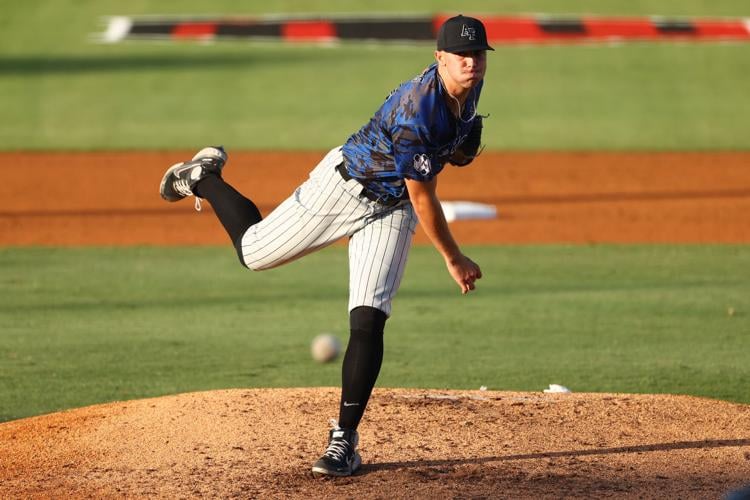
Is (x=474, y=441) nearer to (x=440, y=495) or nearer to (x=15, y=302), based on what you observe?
(x=440, y=495)

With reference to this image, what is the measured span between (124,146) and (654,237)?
30.2 feet

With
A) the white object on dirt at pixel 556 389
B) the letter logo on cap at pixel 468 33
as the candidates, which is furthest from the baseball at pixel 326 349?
the letter logo on cap at pixel 468 33

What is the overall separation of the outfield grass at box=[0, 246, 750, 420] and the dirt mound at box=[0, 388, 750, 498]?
98 centimetres

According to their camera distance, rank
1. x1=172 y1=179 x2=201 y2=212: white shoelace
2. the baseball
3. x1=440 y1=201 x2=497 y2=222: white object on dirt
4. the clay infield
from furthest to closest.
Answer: x1=440 y1=201 x2=497 y2=222: white object on dirt → the baseball → x1=172 y1=179 x2=201 y2=212: white shoelace → the clay infield

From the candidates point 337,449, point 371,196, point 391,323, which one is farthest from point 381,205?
point 391,323

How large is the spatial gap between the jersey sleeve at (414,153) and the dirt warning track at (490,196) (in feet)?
24.3

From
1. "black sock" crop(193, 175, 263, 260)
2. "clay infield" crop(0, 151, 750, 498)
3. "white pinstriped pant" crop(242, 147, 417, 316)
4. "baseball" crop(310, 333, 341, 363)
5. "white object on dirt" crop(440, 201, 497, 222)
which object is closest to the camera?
"clay infield" crop(0, 151, 750, 498)

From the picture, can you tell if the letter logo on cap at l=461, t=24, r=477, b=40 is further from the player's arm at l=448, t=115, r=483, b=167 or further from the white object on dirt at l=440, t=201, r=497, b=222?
the white object on dirt at l=440, t=201, r=497, b=222

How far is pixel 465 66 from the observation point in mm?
4805

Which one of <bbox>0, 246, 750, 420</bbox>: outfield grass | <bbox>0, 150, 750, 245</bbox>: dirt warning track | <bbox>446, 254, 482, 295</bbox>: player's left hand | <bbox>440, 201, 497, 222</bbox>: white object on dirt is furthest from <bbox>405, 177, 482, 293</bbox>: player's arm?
<bbox>440, 201, 497, 222</bbox>: white object on dirt

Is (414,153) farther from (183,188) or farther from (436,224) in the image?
(183,188)

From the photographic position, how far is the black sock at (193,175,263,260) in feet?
18.3

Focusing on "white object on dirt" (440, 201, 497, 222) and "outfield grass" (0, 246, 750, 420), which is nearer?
"outfield grass" (0, 246, 750, 420)

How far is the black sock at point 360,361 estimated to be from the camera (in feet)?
16.7
